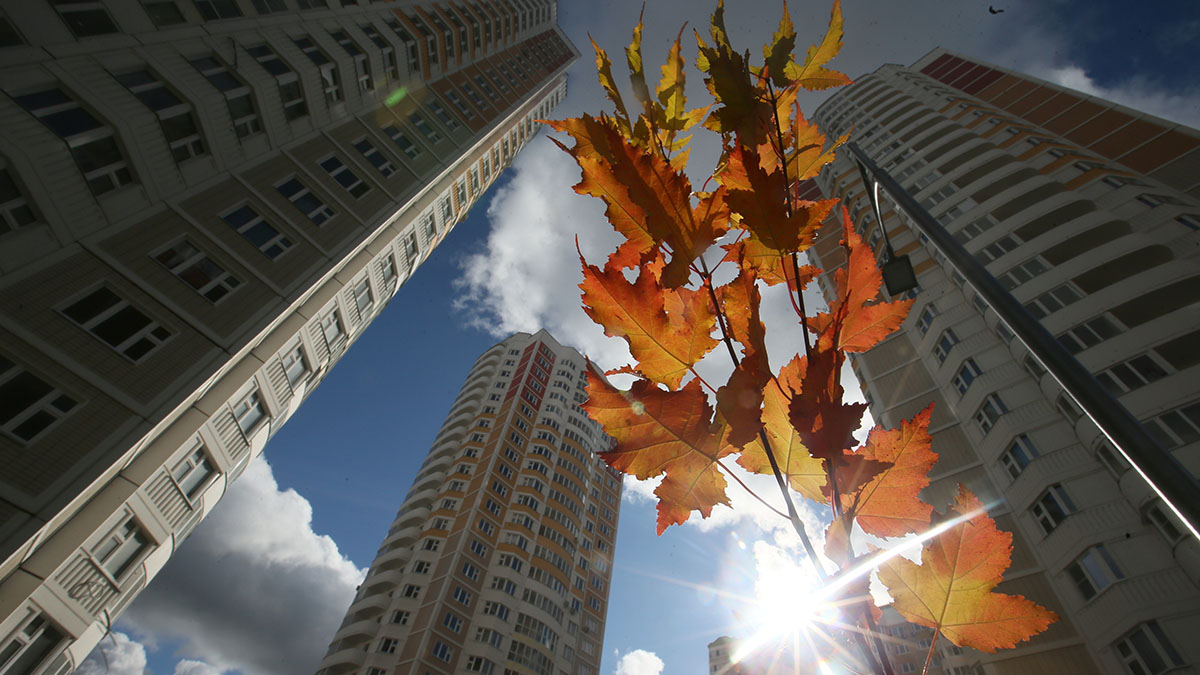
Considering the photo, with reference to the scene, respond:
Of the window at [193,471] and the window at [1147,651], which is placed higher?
the window at [193,471]

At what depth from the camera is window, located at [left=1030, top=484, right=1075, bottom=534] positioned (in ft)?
38.0

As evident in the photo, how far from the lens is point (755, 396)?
0.95 m

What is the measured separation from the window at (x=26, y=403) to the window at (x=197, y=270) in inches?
116

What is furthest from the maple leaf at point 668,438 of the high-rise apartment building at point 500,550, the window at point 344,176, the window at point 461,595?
the window at point 461,595

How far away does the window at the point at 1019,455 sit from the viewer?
1279 cm

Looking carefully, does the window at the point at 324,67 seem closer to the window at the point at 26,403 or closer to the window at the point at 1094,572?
the window at the point at 26,403

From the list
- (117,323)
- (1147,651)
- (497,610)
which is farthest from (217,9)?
(497,610)

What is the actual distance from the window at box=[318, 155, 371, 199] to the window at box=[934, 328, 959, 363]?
65.2 ft

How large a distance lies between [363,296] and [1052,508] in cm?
2031

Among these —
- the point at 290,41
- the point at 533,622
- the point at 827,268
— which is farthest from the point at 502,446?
the point at 290,41

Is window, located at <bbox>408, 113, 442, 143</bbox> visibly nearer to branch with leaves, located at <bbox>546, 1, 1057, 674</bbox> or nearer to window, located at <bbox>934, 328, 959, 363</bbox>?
branch with leaves, located at <bbox>546, 1, 1057, 674</bbox>

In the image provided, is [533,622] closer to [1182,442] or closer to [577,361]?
[577,361]

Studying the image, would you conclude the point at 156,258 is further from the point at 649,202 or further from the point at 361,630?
the point at 361,630

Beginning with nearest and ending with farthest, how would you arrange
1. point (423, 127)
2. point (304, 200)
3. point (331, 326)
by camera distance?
point (304, 200) → point (331, 326) → point (423, 127)
